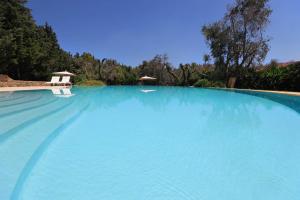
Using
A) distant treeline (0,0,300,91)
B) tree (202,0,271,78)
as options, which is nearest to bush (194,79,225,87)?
distant treeline (0,0,300,91)

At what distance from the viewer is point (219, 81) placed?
89.4 ft

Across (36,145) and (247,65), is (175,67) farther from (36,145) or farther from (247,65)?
(36,145)

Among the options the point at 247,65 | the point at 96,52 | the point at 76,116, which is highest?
the point at 96,52

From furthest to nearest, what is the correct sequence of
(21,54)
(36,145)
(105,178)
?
(21,54) < (36,145) < (105,178)

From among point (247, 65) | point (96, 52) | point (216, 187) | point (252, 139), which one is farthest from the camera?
point (96, 52)

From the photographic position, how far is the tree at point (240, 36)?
23656 mm

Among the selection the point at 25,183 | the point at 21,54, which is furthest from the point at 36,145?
the point at 21,54

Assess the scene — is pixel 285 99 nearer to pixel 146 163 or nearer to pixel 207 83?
pixel 146 163

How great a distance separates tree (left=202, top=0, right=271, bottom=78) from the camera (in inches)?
931

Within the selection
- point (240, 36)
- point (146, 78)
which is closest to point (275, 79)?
point (240, 36)

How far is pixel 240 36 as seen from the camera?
24.7 m

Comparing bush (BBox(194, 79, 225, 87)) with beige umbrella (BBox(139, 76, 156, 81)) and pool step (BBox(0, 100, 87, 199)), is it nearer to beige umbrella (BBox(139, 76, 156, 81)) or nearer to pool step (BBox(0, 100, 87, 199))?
beige umbrella (BBox(139, 76, 156, 81))

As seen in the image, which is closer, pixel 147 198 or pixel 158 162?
pixel 147 198

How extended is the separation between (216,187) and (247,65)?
25.1m
